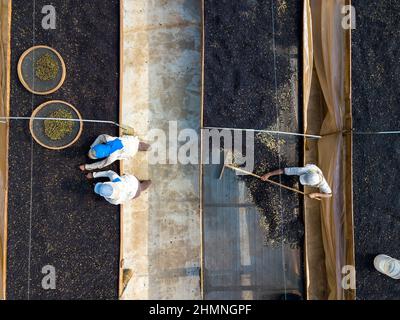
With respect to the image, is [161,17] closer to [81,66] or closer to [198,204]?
[81,66]

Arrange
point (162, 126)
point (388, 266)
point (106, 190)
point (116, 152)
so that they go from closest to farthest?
1. point (106, 190)
2. point (116, 152)
3. point (388, 266)
4. point (162, 126)

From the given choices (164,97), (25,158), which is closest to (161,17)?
(164,97)

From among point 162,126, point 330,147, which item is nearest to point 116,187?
point 162,126

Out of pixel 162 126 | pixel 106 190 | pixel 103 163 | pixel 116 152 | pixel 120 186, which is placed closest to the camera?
pixel 106 190

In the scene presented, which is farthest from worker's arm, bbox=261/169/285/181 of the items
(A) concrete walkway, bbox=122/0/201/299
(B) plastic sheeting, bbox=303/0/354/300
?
(A) concrete walkway, bbox=122/0/201/299

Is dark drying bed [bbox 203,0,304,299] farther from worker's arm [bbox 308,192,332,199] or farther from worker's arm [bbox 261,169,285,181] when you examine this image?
worker's arm [bbox 308,192,332,199]

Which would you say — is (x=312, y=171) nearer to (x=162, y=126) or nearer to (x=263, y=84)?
(x=263, y=84)
